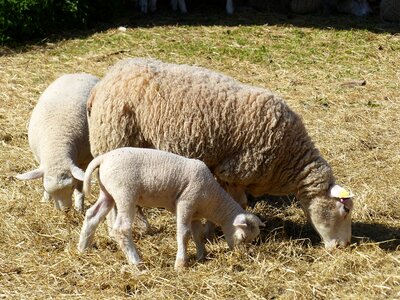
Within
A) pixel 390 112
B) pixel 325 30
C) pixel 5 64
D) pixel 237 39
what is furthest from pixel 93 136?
pixel 325 30

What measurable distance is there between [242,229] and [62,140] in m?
2.01

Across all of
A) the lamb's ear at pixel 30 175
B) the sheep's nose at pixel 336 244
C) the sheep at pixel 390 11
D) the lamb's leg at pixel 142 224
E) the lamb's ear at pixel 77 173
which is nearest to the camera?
the sheep's nose at pixel 336 244

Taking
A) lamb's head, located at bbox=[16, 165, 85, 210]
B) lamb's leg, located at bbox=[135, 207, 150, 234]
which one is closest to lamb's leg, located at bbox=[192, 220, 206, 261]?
lamb's leg, located at bbox=[135, 207, 150, 234]

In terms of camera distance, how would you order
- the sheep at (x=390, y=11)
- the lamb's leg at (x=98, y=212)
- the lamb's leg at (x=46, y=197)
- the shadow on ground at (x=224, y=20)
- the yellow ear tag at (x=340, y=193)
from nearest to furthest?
1. the lamb's leg at (x=98, y=212)
2. the yellow ear tag at (x=340, y=193)
3. the lamb's leg at (x=46, y=197)
4. the shadow on ground at (x=224, y=20)
5. the sheep at (x=390, y=11)

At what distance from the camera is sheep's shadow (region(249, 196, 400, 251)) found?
657cm

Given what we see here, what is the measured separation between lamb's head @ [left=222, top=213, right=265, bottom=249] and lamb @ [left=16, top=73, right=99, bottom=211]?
140 cm

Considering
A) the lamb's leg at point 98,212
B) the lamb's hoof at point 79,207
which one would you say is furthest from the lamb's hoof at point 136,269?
the lamb's hoof at point 79,207

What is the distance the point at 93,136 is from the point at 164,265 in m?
1.24

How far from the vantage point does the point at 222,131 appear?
6.40 m

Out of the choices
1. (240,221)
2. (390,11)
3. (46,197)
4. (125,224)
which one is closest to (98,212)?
(125,224)

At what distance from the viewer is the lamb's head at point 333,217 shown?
6.46 meters

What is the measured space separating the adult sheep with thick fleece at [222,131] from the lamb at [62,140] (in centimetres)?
57

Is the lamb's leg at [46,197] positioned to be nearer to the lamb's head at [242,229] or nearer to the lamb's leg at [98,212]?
the lamb's leg at [98,212]

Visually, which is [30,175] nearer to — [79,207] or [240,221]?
[79,207]
